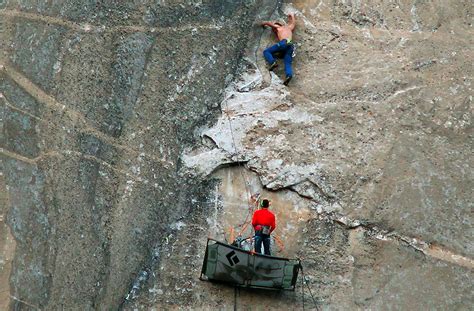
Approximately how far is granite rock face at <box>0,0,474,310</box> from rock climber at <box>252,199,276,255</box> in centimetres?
26

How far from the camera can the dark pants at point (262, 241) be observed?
8.91 m

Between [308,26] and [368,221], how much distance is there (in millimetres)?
2056

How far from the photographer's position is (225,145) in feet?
30.9

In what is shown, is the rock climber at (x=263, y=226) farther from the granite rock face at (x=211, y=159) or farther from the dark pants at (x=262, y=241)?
the granite rock face at (x=211, y=159)

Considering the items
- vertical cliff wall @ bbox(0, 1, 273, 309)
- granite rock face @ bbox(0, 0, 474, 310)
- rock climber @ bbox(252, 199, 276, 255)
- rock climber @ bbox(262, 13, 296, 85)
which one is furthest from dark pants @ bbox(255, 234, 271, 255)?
rock climber @ bbox(262, 13, 296, 85)

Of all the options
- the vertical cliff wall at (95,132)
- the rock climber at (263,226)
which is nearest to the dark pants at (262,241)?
the rock climber at (263,226)

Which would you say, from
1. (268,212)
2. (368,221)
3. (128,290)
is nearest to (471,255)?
(368,221)

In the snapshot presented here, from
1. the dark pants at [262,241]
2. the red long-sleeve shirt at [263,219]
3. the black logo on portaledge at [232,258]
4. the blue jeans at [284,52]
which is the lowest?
the black logo on portaledge at [232,258]

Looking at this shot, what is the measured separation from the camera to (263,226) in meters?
8.88

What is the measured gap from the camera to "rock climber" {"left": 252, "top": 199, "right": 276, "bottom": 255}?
29.1 feet

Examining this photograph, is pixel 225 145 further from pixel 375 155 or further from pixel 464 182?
pixel 464 182

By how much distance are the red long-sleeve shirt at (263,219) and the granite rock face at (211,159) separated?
1.02 ft

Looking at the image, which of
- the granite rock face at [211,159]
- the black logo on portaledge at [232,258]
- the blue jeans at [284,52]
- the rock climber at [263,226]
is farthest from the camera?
the blue jeans at [284,52]

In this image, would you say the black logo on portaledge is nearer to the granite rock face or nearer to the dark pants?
the dark pants
